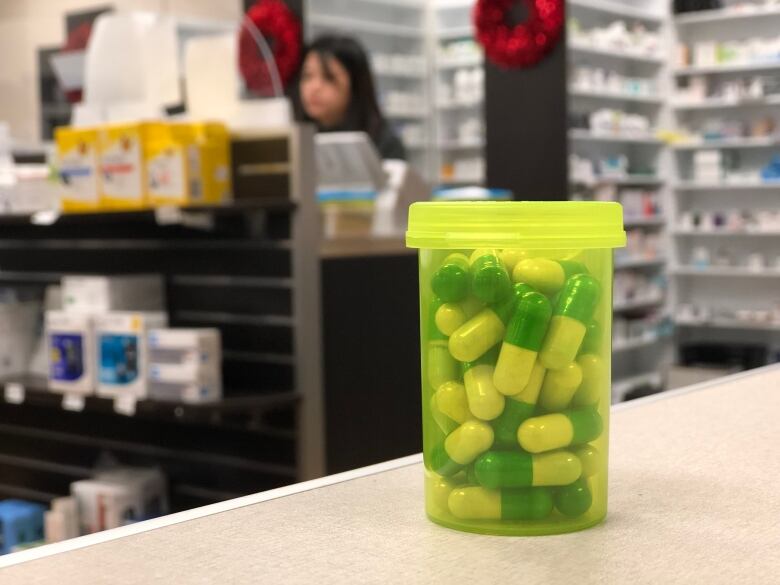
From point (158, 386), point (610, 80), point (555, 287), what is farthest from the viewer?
point (610, 80)

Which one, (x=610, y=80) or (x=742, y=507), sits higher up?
(x=610, y=80)

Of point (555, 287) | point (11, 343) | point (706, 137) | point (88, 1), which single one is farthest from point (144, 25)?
point (706, 137)

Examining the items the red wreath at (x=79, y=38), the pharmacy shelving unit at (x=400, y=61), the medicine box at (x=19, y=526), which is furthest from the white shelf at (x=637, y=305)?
the medicine box at (x=19, y=526)

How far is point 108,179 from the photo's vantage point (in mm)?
3670

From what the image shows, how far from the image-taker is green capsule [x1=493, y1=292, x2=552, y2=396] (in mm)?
849

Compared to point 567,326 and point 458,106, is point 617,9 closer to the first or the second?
point 458,106

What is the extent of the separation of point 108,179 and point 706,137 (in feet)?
20.8

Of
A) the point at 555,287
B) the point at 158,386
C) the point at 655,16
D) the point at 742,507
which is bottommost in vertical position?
the point at 158,386

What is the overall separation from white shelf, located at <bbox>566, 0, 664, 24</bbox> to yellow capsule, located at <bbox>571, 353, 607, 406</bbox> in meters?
7.97

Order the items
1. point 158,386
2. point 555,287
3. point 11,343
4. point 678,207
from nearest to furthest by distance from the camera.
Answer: point 555,287
point 158,386
point 11,343
point 678,207

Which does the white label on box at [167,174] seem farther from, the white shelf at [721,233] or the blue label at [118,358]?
Result: the white shelf at [721,233]

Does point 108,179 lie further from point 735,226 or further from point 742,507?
point 735,226

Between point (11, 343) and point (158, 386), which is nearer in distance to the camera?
point (158, 386)

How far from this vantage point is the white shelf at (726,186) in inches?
337
